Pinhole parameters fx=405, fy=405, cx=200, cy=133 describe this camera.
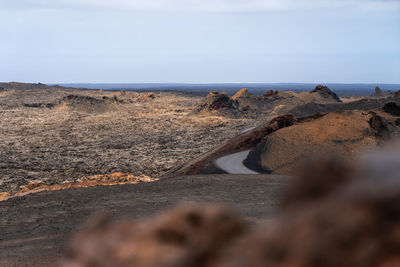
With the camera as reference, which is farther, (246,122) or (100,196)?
(246,122)

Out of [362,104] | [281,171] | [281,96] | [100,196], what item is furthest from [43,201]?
[281,96]

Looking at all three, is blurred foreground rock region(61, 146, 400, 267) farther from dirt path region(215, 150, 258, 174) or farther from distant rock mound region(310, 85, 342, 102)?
distant rock mound region(310, 85, 342, 102)

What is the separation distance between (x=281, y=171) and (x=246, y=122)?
28.3m

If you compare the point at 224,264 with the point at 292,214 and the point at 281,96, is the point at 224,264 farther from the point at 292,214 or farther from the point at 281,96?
the point at 281,96

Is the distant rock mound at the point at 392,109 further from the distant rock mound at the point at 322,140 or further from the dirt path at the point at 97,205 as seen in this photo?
the dirt path at the point at 97,205

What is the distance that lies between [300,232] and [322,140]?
74.0 ft

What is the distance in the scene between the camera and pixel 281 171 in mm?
22750

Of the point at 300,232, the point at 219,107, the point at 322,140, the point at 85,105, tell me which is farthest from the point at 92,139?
the point at 300,232

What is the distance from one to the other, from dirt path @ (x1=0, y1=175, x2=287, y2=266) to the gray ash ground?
7.07 m

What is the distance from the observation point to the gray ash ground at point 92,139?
2658 cm

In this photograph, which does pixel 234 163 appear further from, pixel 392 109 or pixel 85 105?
pixel 85 105

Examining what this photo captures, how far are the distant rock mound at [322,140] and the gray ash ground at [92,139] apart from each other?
24.0ft

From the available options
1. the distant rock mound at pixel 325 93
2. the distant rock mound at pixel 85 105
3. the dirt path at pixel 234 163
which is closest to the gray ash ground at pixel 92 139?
the distant rock mound at pixel 85 105

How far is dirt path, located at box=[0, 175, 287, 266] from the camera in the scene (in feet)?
33.4
